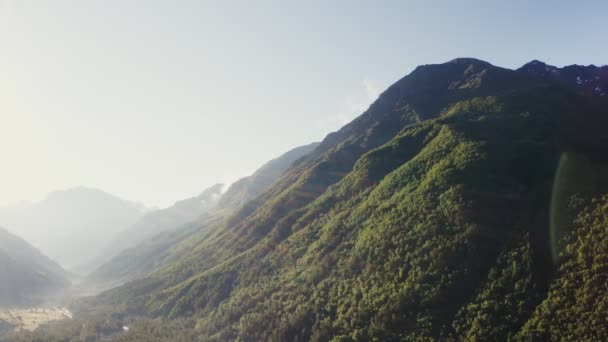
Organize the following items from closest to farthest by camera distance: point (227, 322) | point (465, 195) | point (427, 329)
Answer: point (427, 329), point (465, 195), point (227, 322)

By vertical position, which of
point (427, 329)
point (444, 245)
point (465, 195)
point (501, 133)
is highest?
point (501, 133)

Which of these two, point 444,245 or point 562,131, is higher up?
point 562,131

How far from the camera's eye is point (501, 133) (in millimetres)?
165250

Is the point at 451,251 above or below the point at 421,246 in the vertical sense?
below

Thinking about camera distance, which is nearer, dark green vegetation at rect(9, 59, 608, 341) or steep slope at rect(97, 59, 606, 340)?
dark green vegetation at rect(9, 59, 608, 341)

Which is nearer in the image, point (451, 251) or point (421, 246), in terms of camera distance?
point (451, 251)

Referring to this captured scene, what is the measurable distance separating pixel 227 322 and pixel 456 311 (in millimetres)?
94651

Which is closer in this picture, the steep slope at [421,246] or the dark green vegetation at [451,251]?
the dark green vegetation at [451,251]

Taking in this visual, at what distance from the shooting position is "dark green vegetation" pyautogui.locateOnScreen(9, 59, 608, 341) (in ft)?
293

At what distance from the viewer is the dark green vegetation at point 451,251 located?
3516 inches

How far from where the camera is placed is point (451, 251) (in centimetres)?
11031

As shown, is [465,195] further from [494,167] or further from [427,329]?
[427,329]

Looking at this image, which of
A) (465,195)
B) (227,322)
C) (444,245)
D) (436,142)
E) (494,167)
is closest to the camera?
(444,245)

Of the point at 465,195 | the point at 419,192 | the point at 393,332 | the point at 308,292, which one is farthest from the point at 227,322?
the point at 465,195
